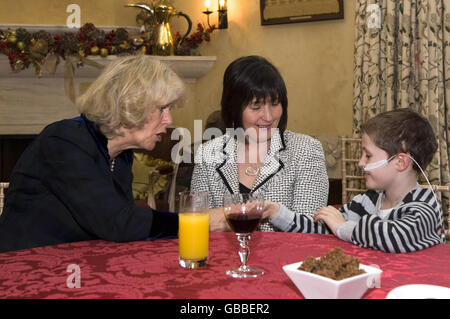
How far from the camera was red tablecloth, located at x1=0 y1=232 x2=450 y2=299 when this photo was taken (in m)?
1.01

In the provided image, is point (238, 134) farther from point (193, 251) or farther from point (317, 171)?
point (193, 251)

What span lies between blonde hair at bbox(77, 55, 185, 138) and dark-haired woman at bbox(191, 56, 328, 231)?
45 cm

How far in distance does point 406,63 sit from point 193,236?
341 centimetres

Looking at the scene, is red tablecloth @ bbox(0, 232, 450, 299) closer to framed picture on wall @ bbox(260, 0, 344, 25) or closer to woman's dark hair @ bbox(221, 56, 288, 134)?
woman's dark hair @ bbox(221, 56, 288, 134)

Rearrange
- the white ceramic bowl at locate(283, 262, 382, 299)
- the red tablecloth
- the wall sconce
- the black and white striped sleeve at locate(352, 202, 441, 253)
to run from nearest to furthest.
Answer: the white ceramic bowl at locate(283, 262, 382, 299) < the red tablecloth < the black and white striped sleeve at locate(352, 202, 441, 253) < the wall sconce

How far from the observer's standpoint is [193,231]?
3.90 feet

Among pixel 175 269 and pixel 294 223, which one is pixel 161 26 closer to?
pixel 294 223

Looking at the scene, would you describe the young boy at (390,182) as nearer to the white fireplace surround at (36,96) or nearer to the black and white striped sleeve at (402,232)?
the black and white striped sleeve at (402,232)

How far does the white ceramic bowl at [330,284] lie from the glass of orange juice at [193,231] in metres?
0.27

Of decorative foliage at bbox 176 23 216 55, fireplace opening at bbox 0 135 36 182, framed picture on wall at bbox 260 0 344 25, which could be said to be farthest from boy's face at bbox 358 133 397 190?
fireplace opening at bbox 0 135 36 182

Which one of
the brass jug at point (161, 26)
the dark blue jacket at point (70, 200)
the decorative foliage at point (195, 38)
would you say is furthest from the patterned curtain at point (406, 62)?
the dark blue jacket at point (70, 200)

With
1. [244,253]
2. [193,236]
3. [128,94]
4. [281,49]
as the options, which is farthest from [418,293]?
[281,49]

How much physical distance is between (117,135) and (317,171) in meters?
0.79

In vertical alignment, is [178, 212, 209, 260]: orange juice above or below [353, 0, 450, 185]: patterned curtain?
below
